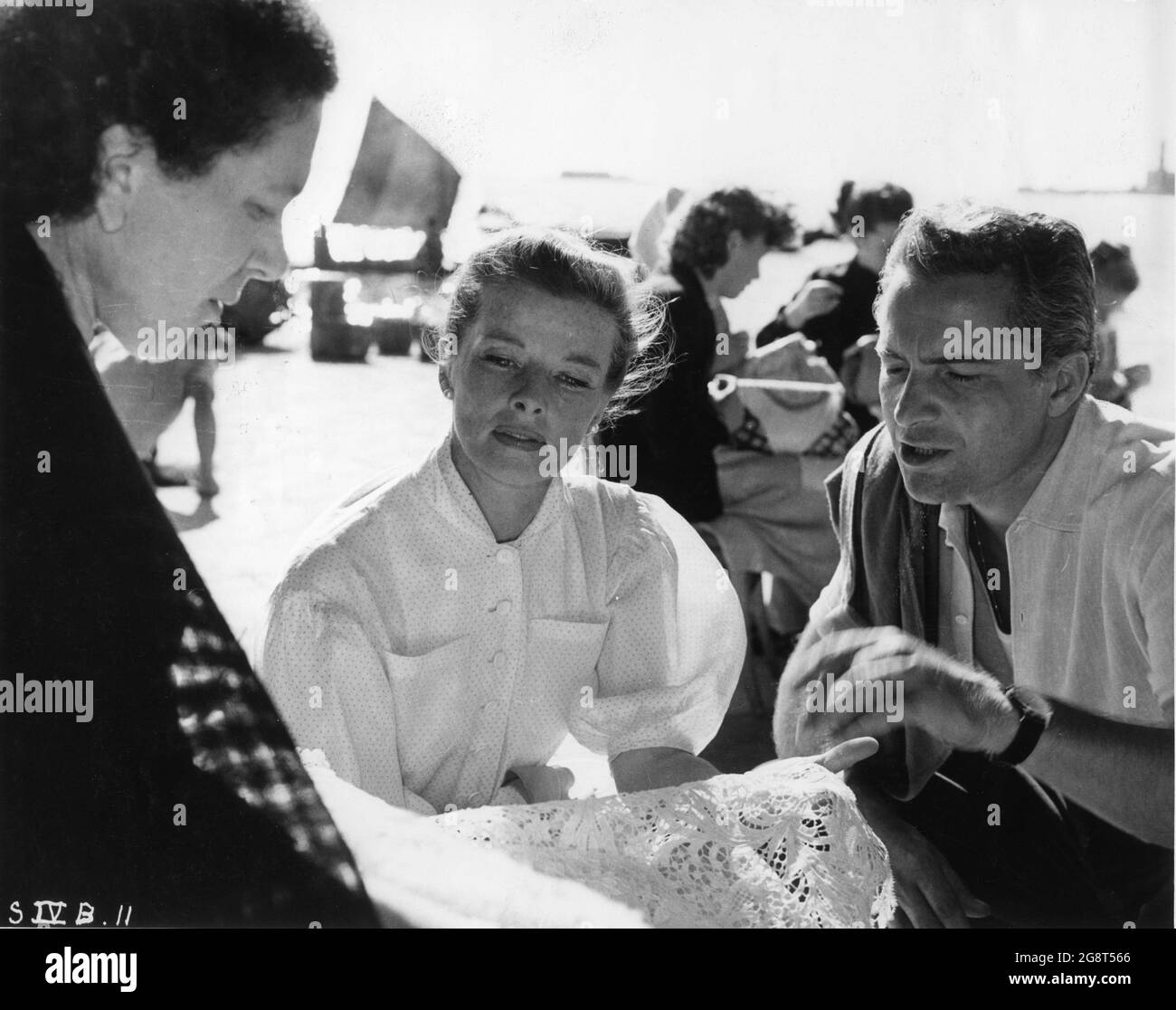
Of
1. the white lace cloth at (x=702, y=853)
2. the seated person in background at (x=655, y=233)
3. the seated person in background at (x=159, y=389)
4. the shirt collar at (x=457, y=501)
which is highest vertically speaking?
the seated person in background at (x=655, y=233)

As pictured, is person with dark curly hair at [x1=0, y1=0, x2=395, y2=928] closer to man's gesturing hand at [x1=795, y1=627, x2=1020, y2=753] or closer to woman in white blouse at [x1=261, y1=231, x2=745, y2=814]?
woman in white blouse at [x1=261, y1=231, x2=745, y2=814]

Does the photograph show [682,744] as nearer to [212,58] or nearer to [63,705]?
[63,705]

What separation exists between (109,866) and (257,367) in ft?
3.73

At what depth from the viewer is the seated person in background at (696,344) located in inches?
113

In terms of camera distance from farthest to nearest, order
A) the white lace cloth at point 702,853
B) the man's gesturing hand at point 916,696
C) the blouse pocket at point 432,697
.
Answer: the man's gesturing hand at point 916,696, the blouse pocket at point 432,697, the white lace cloth at point 702,853

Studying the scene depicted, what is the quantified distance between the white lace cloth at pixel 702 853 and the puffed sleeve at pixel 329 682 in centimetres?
22

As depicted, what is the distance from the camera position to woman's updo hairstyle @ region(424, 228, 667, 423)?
2.76 meters

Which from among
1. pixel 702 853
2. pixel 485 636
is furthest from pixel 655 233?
pixel 702 853

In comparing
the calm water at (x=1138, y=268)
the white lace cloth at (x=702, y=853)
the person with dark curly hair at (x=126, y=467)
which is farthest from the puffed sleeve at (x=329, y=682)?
the calm water at (x=1138, y=268)

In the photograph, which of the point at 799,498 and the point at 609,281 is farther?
the point at 799,498

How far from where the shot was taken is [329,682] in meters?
2.75

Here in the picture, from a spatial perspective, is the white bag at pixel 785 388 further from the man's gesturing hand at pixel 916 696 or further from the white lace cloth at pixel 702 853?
the white lace cloth at pixel 702 853

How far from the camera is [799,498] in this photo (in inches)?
117

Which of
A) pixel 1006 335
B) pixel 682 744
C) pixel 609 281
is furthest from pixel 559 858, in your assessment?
pixel 1006 335
